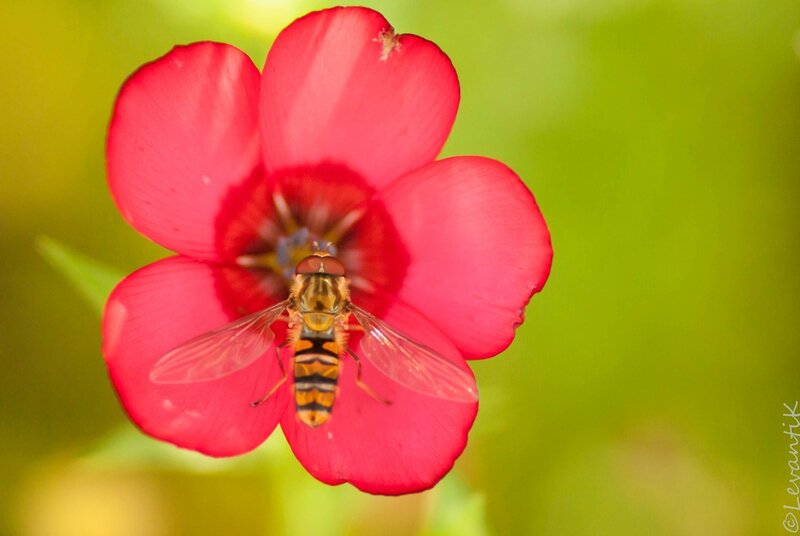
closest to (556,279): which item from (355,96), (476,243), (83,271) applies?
(476,243)

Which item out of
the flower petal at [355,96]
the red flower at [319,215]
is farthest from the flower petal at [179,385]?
the flower petal at [355,96]

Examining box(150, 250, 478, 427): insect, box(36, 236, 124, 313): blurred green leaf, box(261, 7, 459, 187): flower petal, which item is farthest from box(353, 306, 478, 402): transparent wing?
box(36, 236, 124, 313): blurred green leaf

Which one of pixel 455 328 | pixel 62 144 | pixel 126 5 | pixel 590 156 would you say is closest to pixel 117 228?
pixel 62 144

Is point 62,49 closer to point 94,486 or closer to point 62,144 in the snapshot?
point 62,144

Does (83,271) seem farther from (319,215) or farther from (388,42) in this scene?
(388,42)

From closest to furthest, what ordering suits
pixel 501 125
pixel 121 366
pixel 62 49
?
pixel 121 366 < pixel 62 49 < pixel 501 125
